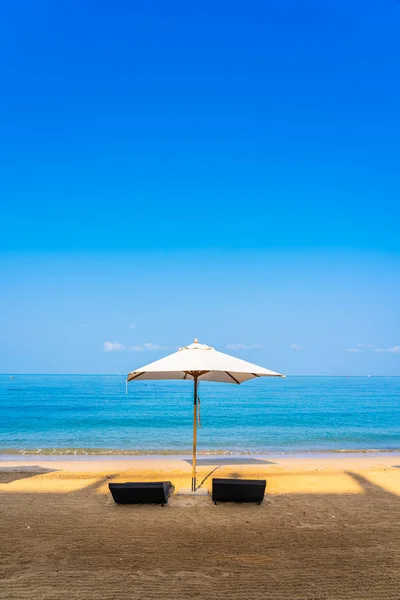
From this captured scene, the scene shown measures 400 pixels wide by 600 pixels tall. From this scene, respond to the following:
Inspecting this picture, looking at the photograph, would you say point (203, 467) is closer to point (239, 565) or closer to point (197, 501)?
point (197, 501)

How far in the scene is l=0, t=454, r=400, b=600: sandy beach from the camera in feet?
15.1

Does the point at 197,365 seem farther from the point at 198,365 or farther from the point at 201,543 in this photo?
the point at 201,543

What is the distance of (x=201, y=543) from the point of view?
580 centimetres

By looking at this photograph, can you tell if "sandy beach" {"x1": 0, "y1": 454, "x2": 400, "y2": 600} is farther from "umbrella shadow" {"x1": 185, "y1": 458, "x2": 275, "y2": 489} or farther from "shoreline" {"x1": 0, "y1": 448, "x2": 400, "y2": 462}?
"shoreline" {"x1": 0, "y1": 448, "x2": 400, "y2": 462}

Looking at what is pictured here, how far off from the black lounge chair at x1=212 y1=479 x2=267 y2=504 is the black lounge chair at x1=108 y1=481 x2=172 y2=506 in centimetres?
82

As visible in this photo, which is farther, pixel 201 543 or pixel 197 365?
pixel 197 365

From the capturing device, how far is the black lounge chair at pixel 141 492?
7.19 m

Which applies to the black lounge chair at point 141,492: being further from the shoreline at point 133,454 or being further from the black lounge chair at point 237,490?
the shoreline at point 133,454

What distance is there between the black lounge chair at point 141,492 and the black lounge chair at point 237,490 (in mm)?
824

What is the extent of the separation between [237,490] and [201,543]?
5.64ft

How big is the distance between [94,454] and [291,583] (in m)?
12.2

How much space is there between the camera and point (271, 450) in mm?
17344

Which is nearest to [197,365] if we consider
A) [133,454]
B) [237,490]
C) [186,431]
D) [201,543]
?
[237,490]

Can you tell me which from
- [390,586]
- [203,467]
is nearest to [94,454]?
[203,467]
